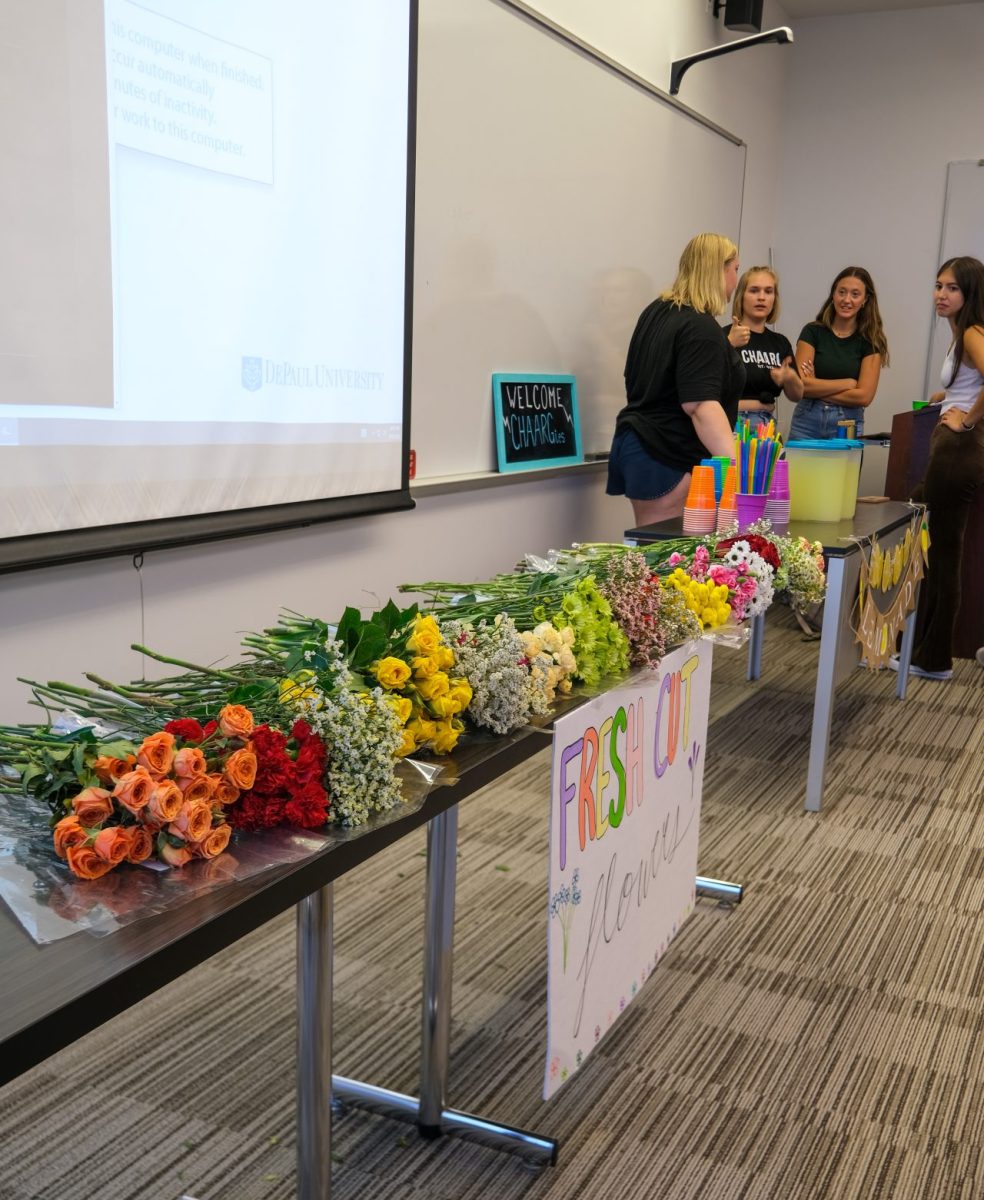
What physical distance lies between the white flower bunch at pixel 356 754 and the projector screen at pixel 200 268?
3.97ft

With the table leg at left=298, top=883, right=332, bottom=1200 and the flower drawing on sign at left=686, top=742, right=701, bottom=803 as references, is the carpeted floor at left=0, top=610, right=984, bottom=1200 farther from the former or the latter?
the flower drawing on sign at left=686, top=742, right=701, bottom=803

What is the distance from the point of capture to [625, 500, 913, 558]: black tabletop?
118 inches

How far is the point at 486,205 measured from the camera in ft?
11.7

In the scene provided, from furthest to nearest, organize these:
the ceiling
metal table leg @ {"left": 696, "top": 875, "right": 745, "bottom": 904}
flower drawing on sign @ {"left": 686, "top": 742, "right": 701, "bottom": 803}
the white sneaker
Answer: the ceiling → the white sneaker → metal table leg @ {"left": 696, "top": 875, "right": 745, "bottom": 904} → flower drawing on sign @ {"left": 686, "top": 742, "right": 701, "bottom": 803}

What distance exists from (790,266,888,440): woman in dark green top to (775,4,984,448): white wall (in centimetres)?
109

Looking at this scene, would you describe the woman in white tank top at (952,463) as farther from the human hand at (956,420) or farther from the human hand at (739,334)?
the human hand at (739,334)

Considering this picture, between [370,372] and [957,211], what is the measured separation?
4.41m

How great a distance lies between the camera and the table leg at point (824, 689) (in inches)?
119

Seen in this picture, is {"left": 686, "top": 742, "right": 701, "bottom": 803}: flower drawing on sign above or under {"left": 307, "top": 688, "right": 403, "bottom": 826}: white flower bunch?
under

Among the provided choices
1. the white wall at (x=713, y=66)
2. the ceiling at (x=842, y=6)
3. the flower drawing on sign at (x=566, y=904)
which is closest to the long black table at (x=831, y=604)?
the flower drawing on sign at (x=566, y=904)

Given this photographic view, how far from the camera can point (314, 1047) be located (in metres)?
1.38

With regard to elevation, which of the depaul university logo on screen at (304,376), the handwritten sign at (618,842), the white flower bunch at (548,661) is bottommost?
the handwritten sign at (618,842)

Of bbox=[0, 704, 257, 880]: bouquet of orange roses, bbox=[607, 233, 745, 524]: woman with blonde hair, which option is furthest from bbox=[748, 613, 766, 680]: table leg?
bbox=[0, 704, 257, 880]: bouquet of orange roses

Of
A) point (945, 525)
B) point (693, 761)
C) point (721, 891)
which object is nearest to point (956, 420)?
point (945, 525)
